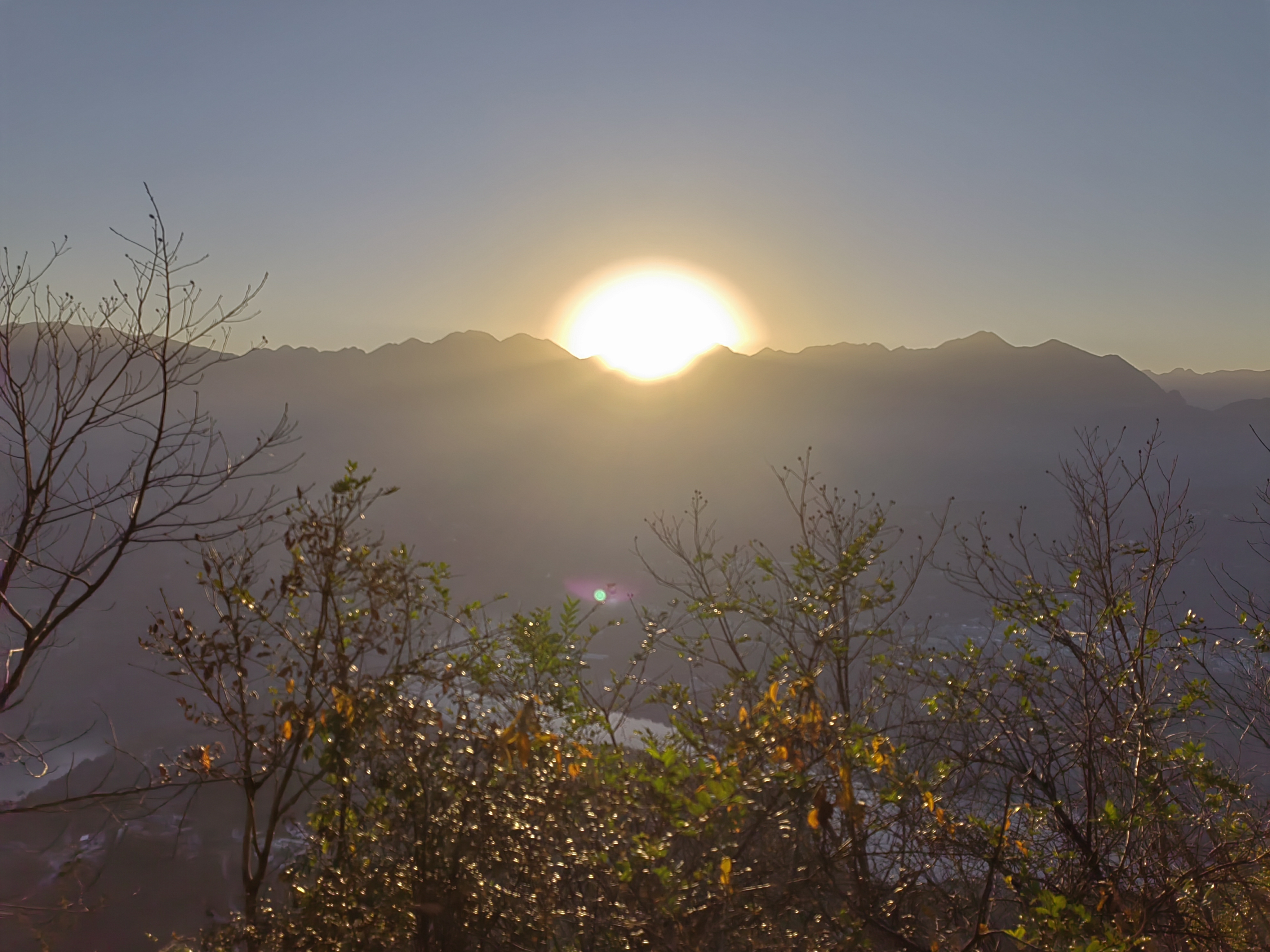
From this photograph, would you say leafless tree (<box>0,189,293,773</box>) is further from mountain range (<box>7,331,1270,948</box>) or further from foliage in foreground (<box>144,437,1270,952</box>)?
mountain range (<box>7,331,1270,948</box>)

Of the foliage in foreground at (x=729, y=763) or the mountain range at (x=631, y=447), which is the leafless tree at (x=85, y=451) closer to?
the foliage in foreground at (x=729, y=763)

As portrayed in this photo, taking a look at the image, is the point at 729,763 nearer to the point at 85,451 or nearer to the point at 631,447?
the point at 85,451

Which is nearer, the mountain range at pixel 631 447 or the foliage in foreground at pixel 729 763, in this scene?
the foliage in foreground at pixel 729 763

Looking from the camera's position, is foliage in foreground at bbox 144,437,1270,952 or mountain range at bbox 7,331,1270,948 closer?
foliage in foreground at bbox 144,437,1270,952

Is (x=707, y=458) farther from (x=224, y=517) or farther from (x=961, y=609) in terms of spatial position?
(x=224, y=517)

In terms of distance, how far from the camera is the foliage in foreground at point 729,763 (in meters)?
3.49

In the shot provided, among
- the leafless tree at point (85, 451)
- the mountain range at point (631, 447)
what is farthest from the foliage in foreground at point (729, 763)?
the mountain range at point (631, 447)

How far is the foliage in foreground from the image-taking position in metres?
3.49

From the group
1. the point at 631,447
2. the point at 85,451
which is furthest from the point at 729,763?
the point at 631,447

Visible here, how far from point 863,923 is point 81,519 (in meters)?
85.4

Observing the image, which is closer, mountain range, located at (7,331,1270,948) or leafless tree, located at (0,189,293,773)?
leafless tree, located at (0,189,293,773)

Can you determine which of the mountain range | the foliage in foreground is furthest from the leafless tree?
the mountain range

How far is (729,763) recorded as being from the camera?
371 centimetres

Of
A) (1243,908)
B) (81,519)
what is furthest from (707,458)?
(1243,908)
